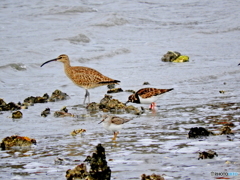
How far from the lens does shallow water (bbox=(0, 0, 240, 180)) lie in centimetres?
697

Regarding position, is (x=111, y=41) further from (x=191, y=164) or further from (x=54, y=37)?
(x=191, y=164)

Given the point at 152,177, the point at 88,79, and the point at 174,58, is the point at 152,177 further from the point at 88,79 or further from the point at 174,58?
the point at 174,58

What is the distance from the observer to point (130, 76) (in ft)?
49.2

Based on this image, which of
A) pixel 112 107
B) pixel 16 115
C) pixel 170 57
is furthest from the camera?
pixel 170 57

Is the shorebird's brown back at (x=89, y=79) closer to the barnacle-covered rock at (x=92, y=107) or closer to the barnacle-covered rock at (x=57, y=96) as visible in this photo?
the barnacle-covered rock at (x=57, y=96)

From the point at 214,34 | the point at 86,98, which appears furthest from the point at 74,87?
the point at 214,34

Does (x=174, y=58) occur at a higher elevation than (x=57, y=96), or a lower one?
higher

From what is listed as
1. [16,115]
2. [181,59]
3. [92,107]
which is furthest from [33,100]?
[181,59]

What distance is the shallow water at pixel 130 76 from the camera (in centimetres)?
697

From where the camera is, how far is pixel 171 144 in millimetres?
7602

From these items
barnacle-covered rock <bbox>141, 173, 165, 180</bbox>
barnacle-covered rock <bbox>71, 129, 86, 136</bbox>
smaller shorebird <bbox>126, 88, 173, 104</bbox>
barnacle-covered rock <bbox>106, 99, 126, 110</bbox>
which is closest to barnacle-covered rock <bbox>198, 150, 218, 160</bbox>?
barnacle-covered rock <bbox>141, 173, 165, 180</bbox>

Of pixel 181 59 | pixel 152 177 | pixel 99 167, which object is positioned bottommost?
pixel 152 177

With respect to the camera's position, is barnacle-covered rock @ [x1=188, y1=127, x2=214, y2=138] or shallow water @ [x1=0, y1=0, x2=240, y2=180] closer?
shallow water @ [x1=0, y1=0, x2=240, y2=180]

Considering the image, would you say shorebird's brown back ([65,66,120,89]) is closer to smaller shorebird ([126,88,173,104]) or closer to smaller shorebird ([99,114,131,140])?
smaller shorebird ([126,88,173,104])
